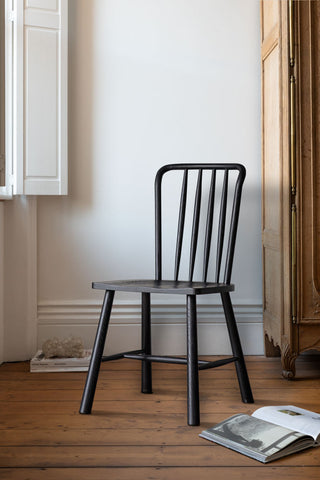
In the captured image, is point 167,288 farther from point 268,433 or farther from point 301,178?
point 301,178

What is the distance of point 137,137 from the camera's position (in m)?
2.77

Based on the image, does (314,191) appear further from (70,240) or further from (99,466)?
(99,466)

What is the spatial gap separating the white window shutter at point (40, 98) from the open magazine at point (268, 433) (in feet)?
4.64

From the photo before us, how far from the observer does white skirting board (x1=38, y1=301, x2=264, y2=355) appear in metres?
2.75

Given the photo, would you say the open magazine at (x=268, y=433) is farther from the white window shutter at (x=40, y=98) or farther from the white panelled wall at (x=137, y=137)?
the white window shutter at (x=40, y=98)

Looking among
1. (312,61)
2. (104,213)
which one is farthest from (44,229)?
(312,61)

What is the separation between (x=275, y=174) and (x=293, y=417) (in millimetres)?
1156

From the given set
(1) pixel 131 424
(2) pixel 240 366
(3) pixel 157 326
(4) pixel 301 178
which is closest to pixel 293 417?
(2) pixel 240 366

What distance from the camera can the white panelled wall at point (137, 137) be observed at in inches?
108

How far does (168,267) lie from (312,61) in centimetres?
116

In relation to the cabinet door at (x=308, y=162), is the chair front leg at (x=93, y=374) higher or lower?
lower

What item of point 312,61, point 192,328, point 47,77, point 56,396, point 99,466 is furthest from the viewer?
point 47,77

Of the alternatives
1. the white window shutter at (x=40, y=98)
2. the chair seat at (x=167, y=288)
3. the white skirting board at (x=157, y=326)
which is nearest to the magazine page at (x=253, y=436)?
the chair seat at (x=167, y=288)

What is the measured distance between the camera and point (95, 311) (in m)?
2.75
